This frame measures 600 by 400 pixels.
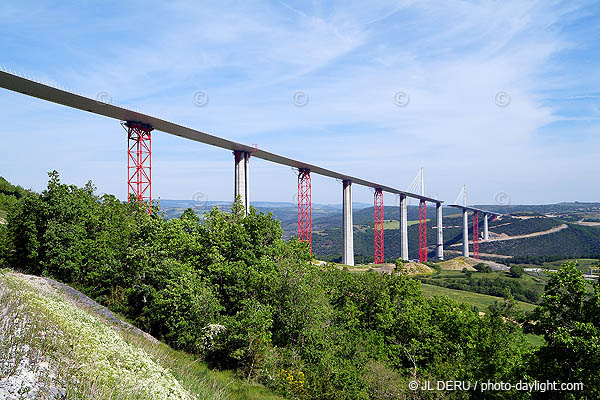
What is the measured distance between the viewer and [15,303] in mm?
8266

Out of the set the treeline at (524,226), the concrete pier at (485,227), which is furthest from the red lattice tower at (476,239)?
the treeline at (524,226)

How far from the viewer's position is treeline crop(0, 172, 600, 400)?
18.8 m

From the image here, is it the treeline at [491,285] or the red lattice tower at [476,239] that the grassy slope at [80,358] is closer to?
the treeline at [491,285]

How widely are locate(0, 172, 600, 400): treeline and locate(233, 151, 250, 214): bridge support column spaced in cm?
2001

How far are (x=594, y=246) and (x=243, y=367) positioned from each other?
6713 inches

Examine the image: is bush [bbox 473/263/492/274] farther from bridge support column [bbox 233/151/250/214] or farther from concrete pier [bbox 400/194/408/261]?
bridge support column [bbox 233/151/250/214]

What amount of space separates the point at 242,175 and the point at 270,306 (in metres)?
31.1

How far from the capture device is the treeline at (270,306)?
18766 millimetres

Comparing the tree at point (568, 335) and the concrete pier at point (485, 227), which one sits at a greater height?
the tree at point (568, 335)

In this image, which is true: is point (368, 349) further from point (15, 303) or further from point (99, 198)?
point (99, 198)

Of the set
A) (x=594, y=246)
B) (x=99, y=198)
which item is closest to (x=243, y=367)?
(x=99, y=198)

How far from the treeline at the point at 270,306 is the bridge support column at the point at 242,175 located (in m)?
20.0

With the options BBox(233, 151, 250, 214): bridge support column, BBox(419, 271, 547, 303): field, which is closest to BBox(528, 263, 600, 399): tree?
BBox(233, 151, 250, 214): bridge support column

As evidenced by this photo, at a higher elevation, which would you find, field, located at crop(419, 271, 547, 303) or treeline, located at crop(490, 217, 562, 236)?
treeline, located at crop(490, 217, 562, 236)
